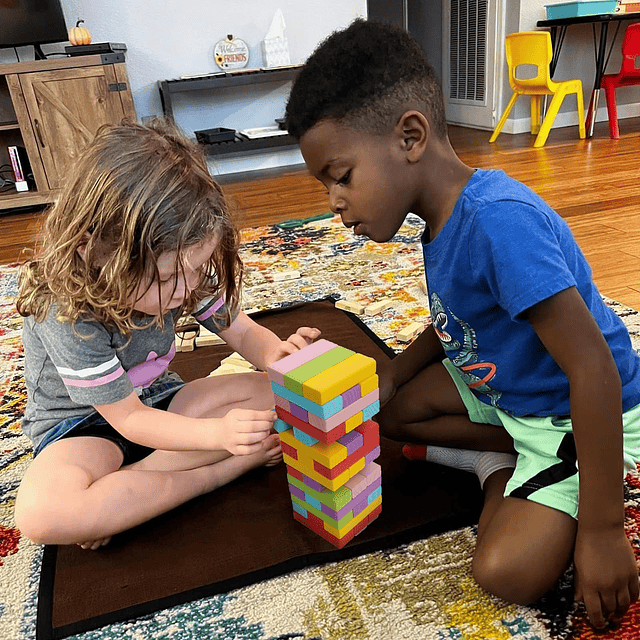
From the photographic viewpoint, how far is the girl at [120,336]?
2.36ft

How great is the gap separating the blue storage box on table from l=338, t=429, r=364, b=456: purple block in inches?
134

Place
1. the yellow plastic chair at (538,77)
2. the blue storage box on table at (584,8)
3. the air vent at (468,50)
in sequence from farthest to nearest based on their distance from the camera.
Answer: the air vent at (468,50) → the blue storage box on table at (584,8) → the yellow plastic chair at (538,77)

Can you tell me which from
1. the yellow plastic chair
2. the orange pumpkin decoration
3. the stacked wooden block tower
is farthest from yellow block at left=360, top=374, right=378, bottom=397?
the yellow plastic chair

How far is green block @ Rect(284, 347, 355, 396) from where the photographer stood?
692mm

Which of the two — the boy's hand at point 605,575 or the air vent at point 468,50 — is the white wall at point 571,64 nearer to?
the air vent at point 468,50

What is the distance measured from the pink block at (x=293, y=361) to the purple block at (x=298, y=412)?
0.03 m

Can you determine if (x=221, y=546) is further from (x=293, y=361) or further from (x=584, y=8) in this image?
(x=584, y=8)

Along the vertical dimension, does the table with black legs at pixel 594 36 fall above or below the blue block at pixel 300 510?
above

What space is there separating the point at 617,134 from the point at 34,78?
2.98m

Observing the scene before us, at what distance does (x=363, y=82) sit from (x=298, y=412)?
387 mm

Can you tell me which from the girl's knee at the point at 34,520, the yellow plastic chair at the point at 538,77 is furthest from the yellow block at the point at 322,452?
the yellow plastic chair at the point at 538,77

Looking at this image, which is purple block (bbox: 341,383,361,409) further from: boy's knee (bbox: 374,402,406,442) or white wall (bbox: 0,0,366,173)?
white wall (bbox: 0,0,366,173)

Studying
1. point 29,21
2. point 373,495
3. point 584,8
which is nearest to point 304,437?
point 373,495

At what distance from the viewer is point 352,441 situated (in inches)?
29.2
